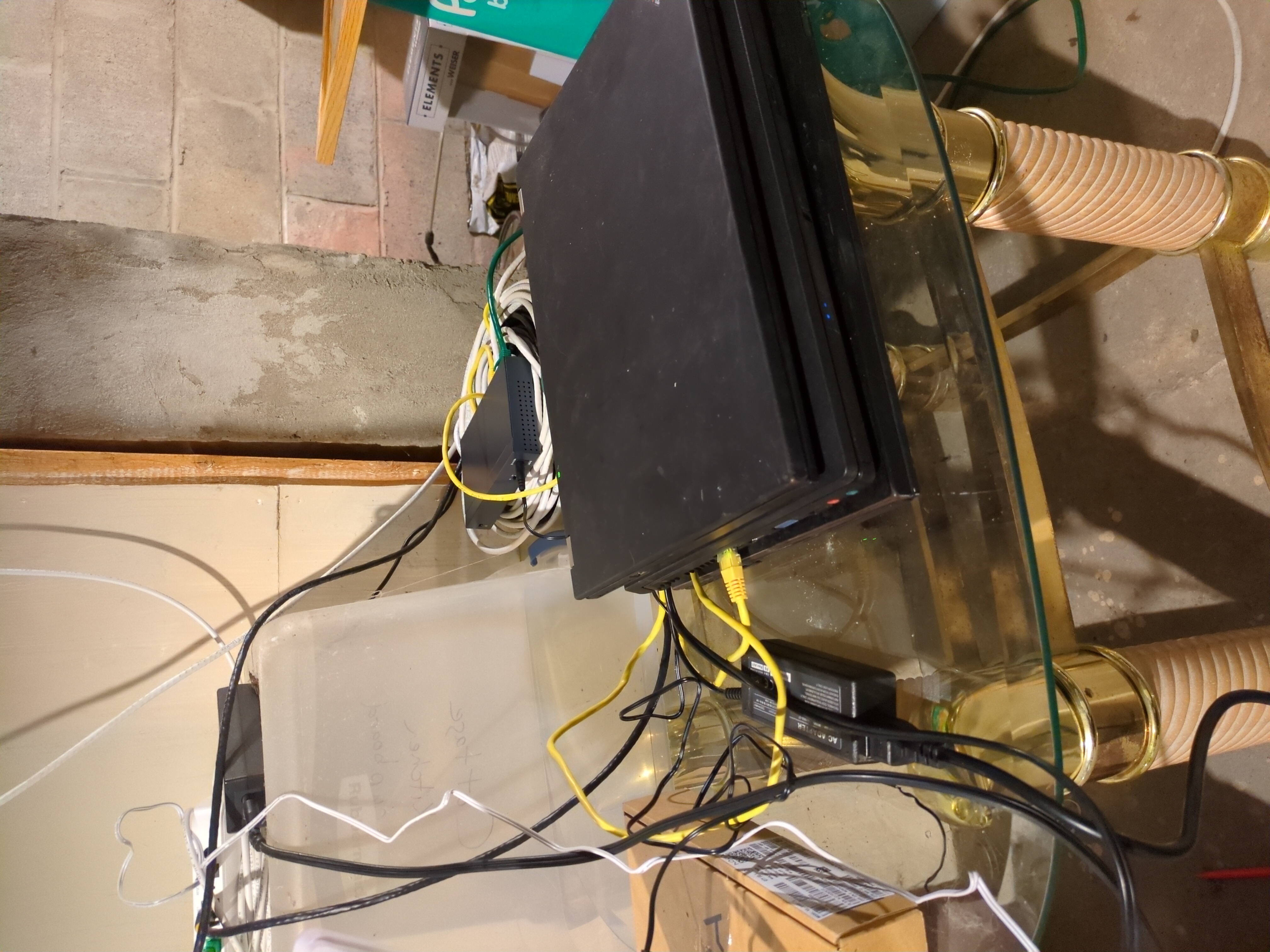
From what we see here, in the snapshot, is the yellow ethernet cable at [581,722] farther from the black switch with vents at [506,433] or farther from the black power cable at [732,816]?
the black switch with vents at [506,433]

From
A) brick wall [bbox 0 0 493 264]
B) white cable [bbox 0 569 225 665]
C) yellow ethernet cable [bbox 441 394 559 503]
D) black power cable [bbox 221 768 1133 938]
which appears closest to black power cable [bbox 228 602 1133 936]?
black power cable [bbox 221 768 1133 938]

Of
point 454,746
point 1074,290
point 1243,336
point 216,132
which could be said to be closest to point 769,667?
point 454,746

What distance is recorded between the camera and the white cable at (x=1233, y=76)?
915 mm

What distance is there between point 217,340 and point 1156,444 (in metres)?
1.37

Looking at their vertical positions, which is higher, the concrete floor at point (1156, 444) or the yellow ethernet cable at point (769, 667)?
the concrete floor at point (1156, 444)

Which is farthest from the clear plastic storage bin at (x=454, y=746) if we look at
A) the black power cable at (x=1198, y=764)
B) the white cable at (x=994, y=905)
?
the black power cable at (x=1198, y=764)

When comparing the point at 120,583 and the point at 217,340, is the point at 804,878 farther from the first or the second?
the point at 217,340

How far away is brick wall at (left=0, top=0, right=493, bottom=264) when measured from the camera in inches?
56.2

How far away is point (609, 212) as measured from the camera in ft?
1.83

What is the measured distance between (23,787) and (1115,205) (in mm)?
1348

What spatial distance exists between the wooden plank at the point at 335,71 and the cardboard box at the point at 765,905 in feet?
3.83

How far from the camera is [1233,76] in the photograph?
926 mm

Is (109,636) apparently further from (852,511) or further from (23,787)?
(852,511)

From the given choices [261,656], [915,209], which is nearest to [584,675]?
[261,656]
